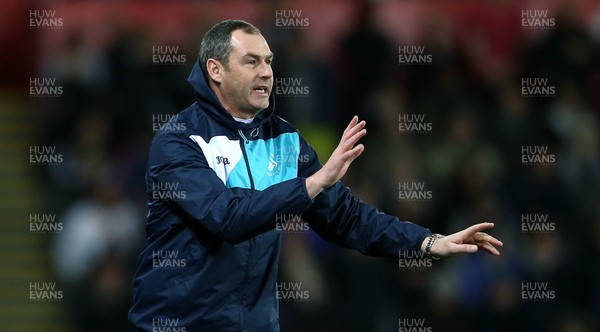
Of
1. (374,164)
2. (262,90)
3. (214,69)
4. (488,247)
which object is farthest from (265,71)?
(374,164)

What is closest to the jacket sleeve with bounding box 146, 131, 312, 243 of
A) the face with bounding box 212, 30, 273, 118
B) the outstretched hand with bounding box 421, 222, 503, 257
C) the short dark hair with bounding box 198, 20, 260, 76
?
the face with bounding box 212, 30, 273, 118

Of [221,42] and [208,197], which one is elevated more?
[221,42]

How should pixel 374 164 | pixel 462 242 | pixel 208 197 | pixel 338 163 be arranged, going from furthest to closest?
pixel 374 164, pixel 462 242, pixel 208 197, pixel 338 163

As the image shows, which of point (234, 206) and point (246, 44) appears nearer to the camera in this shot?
point (234, 206)

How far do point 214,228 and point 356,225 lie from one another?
2.93ft

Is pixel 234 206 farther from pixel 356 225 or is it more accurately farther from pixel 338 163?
pixel 356 225

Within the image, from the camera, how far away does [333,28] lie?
12211 millimetres

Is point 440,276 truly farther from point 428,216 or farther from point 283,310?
point 283,310

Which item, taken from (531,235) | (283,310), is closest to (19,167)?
(283,310)

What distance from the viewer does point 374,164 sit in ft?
32.6

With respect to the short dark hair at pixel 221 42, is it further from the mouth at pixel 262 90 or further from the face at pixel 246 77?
the mouth at pixel 262 90

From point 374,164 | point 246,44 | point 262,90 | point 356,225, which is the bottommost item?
point 356,225

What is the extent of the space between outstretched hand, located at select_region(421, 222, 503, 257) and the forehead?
117 centimetres

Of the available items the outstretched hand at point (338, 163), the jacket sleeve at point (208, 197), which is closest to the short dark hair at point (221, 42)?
the jacket sleeve at point (208, 197)
